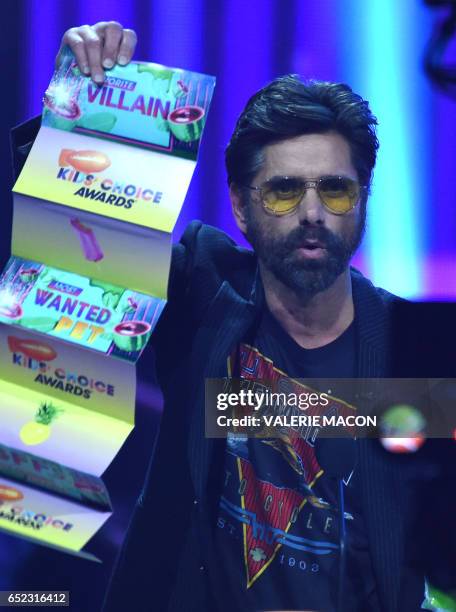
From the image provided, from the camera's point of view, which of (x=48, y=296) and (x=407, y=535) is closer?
(x=407, y=535)

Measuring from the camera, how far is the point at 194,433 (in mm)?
1944

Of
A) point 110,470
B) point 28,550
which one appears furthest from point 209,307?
point 28,550

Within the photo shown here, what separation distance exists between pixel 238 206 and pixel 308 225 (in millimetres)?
239

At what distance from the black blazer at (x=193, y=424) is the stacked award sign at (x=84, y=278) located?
0.31 ft

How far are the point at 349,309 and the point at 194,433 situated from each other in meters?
0.51

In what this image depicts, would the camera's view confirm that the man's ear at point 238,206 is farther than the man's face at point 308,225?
Yes

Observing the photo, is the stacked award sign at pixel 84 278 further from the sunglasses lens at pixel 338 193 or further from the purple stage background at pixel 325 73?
the sunglasses lens at pixel 338 193

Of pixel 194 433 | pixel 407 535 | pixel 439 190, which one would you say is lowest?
pixel 407 535

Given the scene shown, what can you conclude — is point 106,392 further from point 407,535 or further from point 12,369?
point 407,535

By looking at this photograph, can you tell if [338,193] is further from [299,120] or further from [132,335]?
[132,335]

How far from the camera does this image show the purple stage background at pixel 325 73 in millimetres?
2002

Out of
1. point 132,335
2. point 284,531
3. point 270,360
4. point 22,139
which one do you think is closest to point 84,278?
point 132,335

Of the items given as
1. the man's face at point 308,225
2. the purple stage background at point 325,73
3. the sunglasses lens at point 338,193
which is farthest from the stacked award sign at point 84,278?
the sunglasses lens at point 338,193

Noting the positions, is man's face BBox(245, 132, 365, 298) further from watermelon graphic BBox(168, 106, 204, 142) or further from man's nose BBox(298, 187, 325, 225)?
watermelon graphic BBox(168, 106, 204, 142)
